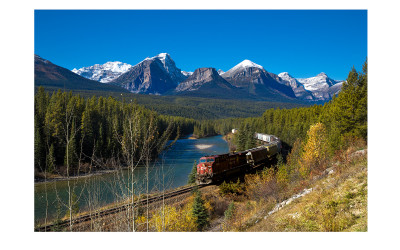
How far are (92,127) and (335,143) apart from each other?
38095mm

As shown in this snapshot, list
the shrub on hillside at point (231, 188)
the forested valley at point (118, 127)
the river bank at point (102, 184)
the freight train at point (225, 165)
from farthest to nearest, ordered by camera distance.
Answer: the shrub on hillside at point (231, 188)
the freight train at point (225, 165)
the river bank at point (102, 184)
the forested valley at point (118, 127)

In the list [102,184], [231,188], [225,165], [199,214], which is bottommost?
[199,214]

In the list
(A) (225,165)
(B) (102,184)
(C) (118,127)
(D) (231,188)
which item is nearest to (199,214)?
(D) (231,188)

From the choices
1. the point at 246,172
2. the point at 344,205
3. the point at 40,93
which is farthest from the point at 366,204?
the point at 40,93

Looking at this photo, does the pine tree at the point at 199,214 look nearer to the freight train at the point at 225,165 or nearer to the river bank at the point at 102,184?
the river bank at the point at 102,184

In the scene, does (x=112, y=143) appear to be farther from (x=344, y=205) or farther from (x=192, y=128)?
(x=192, y=128)

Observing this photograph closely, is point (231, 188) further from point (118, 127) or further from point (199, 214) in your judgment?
point (118, 127)

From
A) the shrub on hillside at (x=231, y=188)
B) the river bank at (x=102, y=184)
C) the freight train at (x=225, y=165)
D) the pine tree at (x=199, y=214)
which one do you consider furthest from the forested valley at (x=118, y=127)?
the shrub on hillside at (x=231, y=188)

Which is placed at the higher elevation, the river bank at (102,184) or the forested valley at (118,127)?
the forested valley at (118,127)

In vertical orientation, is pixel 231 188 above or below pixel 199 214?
above

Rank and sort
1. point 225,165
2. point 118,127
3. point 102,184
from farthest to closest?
point 118,127 → point 102,184 → point 225,165

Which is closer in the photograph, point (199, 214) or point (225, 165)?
point (199, 214)

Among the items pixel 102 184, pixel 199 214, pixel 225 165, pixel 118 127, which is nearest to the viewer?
pixel 199 214

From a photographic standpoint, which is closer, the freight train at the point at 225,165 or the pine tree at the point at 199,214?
the pine tree at the point at 199,214
